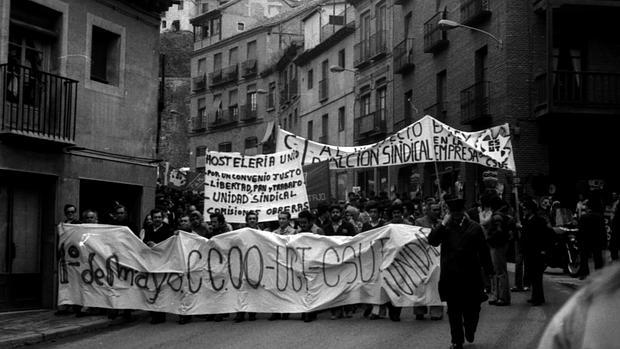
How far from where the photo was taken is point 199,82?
230 ft

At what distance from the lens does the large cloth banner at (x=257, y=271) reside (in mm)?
13297

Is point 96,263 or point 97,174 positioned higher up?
point 97,174

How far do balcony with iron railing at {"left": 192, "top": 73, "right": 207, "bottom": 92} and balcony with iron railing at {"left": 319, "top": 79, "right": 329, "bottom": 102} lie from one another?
23143 millimetres

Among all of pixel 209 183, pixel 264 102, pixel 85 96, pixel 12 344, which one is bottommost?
pixel 12 344

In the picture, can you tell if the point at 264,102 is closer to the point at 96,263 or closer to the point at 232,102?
the point at 232,102

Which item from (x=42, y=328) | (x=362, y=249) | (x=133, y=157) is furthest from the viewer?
(x=133, y=157)

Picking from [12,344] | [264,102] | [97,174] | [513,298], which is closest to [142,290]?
[12,344]

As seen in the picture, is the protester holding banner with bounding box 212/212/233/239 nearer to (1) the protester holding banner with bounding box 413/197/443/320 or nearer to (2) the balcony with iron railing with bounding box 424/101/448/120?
(1) the protester holding banner with bounding box 413/197/443/320

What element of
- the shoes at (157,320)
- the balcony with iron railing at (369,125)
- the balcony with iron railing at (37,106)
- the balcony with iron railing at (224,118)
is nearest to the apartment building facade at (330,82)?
the balcony with iron railing at (369,125)

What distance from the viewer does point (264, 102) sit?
6319 centimetres

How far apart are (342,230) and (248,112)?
4994 centimetres

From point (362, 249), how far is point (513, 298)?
2.95m

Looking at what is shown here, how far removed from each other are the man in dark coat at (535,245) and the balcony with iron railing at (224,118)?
5201 cm

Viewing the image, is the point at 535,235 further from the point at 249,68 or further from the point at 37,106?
the point at 249,68
